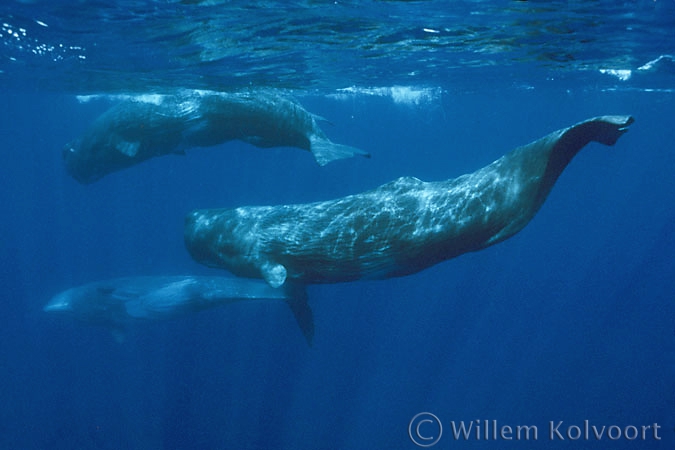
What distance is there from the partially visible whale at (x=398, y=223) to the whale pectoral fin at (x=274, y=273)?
0.05ft

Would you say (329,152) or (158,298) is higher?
(329,152)

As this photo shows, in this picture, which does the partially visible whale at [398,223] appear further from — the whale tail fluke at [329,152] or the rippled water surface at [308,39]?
the rippled water surface at [308,39]

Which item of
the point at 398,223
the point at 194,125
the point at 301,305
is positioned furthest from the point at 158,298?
the point at 398,223

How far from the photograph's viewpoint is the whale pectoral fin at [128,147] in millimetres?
13000

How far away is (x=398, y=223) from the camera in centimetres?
738

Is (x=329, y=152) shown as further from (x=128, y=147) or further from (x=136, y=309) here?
(x=136, y=309)

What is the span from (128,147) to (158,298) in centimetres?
442

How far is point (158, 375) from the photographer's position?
68.4 ft

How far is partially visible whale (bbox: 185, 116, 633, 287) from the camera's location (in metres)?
6.13

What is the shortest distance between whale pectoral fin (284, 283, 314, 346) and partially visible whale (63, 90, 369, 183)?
4.16m

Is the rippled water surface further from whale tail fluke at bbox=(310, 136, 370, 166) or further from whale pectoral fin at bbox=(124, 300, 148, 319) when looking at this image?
whale pectoral fin at bbox=(124, 300, 148, 319)

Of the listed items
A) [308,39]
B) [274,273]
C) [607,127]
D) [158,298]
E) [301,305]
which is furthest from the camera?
[308,39]

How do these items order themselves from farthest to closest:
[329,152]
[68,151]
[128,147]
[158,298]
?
[158,298], [68,151], [128,147], [329,152]

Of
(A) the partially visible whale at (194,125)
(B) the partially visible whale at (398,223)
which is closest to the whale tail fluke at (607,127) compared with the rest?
(B) the partially visible whale at (398,223)
